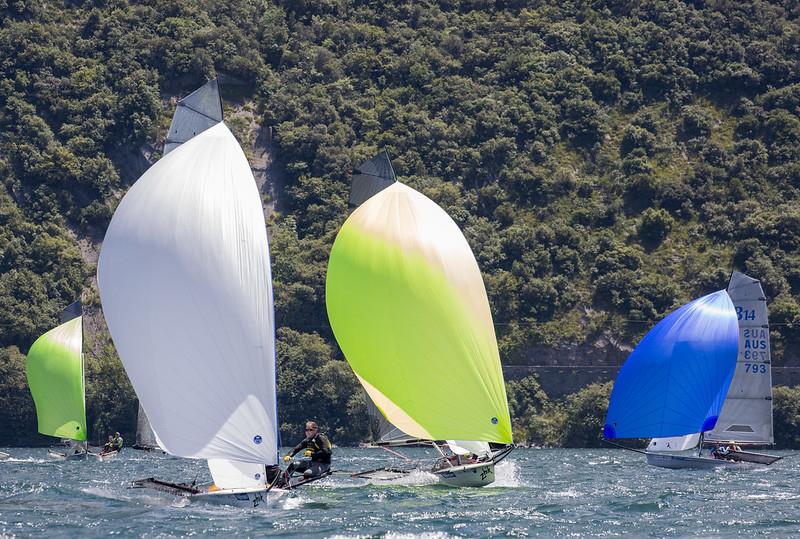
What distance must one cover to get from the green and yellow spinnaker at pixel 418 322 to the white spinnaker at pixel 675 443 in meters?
12.8

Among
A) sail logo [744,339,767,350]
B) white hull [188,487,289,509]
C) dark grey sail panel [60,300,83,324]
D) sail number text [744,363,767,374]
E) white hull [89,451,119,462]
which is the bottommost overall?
white hull [89,451,119,462]

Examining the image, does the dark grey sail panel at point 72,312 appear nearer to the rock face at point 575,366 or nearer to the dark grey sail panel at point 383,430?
the rock face at point 575,366

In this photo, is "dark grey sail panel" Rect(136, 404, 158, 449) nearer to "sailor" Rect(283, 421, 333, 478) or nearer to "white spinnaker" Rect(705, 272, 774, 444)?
"sailor" Rect(283, 421, 333, 478)

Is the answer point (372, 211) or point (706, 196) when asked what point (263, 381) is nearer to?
point (372, 211)

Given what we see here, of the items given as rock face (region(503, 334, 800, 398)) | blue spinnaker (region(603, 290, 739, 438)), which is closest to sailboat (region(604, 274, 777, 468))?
blue spinnaker (region(603, 290, 739, 438))

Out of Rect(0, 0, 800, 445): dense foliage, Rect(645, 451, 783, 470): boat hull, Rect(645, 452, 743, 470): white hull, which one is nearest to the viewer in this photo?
Rect(645, 451, 783, 470): boat hull

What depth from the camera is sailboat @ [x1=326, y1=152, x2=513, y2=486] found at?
28.5 m

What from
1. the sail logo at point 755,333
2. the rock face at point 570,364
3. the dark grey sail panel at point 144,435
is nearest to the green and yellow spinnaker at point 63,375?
the dark grey sail panel at point 144,435

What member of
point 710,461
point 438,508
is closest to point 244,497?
point 438,508

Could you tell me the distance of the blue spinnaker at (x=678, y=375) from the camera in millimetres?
37812

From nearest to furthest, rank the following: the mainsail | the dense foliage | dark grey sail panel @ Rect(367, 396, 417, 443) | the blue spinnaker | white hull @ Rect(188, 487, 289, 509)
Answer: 1. white hull @ Rect(188, 487, 289, 509)
2. dark grey sail panel @ Rect(367, 396, 417, 443)
3. the blue spinnaker
4. the mainsail
5. the dense foliage

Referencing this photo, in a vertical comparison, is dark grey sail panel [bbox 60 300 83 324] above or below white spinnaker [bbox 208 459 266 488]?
above

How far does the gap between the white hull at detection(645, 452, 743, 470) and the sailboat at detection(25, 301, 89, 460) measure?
65.7 feet

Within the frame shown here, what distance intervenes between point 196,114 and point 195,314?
8.49 m
